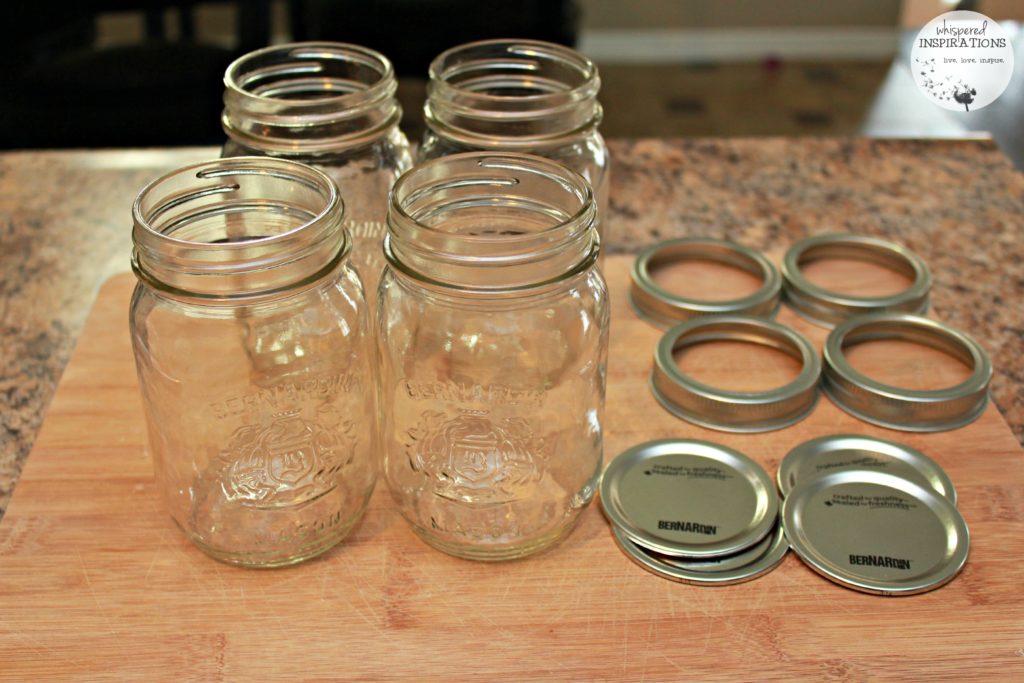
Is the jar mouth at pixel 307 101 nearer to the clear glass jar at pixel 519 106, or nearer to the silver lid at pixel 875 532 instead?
the clear glass jar at pixel 519 106

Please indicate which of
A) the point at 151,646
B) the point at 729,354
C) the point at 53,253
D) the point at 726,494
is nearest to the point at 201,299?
the point at 151,646

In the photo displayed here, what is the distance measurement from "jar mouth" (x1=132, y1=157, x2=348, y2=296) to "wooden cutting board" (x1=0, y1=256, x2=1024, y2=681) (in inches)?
10.1

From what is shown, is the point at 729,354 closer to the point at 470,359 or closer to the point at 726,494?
the point at 726,494

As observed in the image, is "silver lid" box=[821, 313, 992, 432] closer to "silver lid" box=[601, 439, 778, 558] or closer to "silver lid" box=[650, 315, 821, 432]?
"silver lid" box=[650, 315, 821, 432]

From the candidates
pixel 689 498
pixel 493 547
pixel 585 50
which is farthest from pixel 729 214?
pixel 585 50

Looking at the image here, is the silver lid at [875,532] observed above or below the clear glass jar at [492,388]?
below

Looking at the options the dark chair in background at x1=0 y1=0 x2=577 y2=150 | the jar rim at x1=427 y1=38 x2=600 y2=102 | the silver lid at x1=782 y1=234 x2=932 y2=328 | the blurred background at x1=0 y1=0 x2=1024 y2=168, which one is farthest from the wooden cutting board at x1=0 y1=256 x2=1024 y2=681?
the dark chair in background at x1=0 y1=0 x2=577 y2=150

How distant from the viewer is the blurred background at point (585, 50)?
7.34ft

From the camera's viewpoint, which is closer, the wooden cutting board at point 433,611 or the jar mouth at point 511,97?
the wooden cutting board at point 433,611

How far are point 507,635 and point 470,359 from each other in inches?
9.0

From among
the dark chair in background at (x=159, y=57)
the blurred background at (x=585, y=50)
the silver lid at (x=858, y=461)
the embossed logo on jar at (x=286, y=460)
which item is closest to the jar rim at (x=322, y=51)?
the embossed logo on jar at (x=286, y=460)

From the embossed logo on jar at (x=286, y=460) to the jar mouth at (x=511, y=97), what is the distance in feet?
1.02

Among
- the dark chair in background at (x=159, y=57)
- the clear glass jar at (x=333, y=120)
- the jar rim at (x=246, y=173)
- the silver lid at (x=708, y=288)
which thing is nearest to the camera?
the jar rim at (x=246, y=173)

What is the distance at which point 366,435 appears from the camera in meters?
0.92
